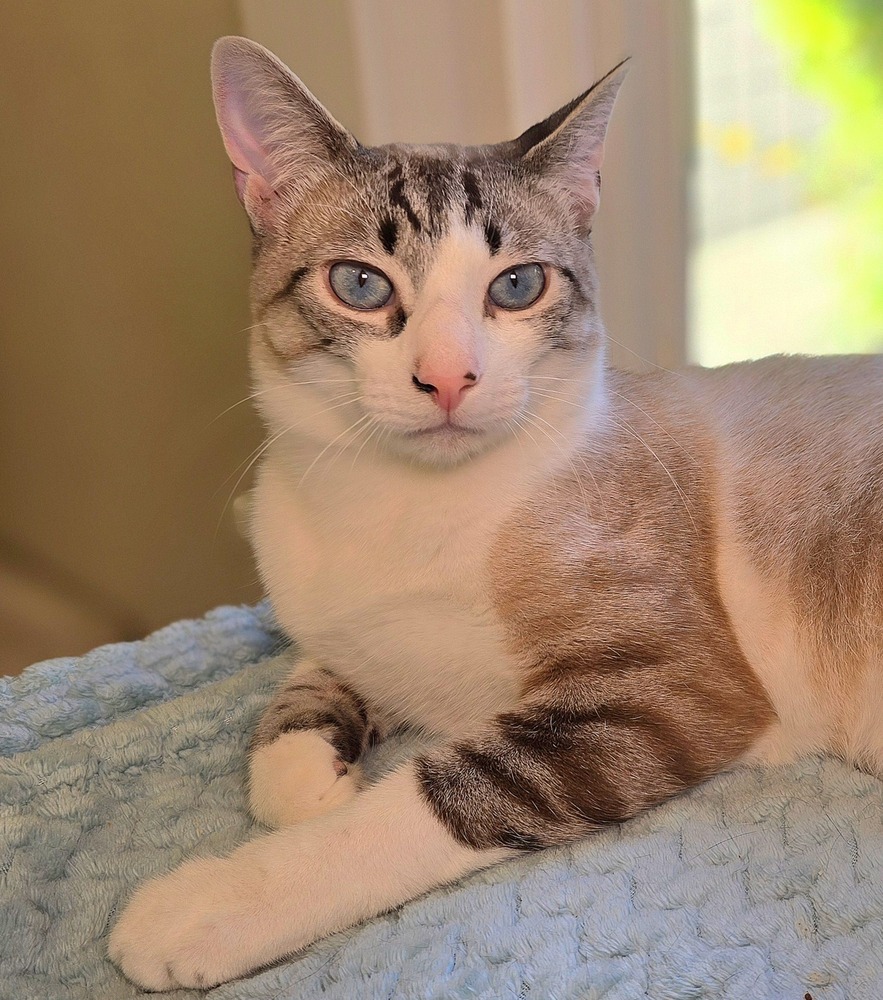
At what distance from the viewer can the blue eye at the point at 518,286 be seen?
140 centimetres

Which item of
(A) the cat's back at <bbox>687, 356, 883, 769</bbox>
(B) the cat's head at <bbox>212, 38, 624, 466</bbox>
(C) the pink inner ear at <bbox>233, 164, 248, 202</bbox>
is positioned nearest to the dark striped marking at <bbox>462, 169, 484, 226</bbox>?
(B) the cat's head at <bbox>212, 38, 624, 466</bbox>

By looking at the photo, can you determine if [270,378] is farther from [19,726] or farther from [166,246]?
[166,246]

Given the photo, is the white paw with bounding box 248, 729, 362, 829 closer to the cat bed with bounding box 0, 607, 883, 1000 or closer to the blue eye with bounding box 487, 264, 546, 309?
the cat bed with bounding box 0, 607, 883, 1000

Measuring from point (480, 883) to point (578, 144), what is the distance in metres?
1.19

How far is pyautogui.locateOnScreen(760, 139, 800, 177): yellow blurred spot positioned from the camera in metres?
2.29

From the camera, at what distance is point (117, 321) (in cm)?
232

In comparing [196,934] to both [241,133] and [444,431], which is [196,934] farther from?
[241,133]

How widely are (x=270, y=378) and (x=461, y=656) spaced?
567mm

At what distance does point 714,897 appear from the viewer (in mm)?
1211

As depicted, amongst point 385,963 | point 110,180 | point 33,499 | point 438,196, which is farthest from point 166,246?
point 385,963

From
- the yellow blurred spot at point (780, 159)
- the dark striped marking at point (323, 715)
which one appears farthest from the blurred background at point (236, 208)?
the dark striped marking at point (323, 715)

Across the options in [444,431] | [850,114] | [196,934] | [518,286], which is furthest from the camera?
[850,114]

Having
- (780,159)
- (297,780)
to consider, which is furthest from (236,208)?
(297,780)

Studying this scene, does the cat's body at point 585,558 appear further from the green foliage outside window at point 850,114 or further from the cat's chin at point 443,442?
the green foliage outside window at point 850,114
